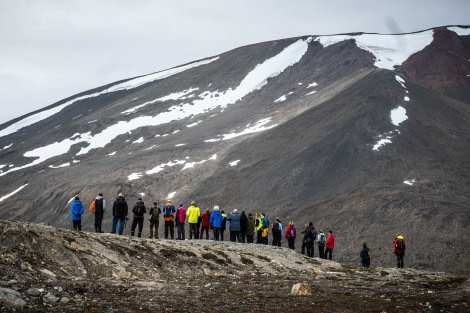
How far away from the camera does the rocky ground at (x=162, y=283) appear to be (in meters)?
13.7

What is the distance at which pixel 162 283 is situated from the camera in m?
17.0

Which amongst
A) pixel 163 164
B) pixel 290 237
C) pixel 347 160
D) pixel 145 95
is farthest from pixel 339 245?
pixel 145 95

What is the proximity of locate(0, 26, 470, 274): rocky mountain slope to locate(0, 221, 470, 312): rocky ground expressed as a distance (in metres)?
22.7

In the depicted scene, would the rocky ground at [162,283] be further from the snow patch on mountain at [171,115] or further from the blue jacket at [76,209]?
the snow patch on mountain at [171,115]

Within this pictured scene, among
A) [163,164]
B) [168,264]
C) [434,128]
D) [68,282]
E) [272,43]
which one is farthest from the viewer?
[272,43]

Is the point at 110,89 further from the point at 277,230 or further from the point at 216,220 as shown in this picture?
the point at 216,220

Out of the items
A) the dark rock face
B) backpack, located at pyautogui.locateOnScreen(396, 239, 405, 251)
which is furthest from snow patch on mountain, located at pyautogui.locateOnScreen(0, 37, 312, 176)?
backpack, located at pyautogui.locateOnScreen(396, 239, 405, 251)

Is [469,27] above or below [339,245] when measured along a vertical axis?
above

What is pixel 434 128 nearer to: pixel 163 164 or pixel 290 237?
pixel 163 164

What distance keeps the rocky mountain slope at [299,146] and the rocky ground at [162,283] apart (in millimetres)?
22687

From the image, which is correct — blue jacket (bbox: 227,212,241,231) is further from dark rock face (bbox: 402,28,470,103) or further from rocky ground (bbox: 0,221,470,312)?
dark rock face (bbox: 402,28,470,103)

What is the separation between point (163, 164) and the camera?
3263 inches

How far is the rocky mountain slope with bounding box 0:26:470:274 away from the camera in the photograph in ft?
172

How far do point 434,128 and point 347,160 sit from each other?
603 inches
